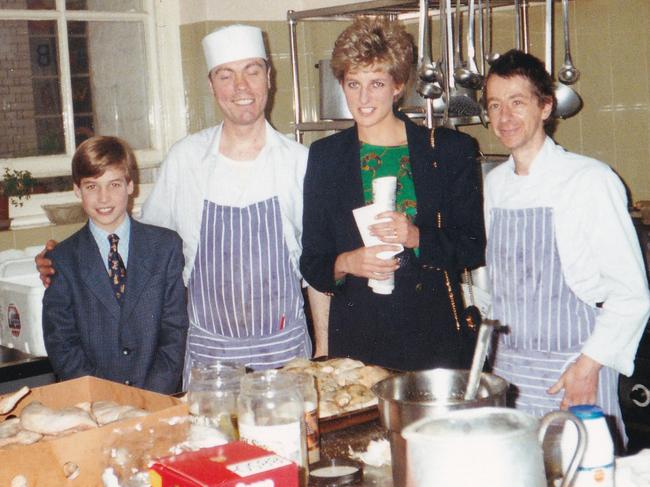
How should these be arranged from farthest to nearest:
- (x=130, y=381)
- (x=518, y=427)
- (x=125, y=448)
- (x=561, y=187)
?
(x=130, y=381)
(x=561, y=187)
(x=125, y=448)
(x=518, y=427)

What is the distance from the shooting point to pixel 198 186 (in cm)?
253

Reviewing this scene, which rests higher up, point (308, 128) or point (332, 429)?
point (308, 128)

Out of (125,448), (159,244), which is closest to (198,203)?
(159,244)

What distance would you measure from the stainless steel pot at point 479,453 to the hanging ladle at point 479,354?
0.18 m

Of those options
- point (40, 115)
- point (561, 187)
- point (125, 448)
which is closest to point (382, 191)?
point (561, 187)

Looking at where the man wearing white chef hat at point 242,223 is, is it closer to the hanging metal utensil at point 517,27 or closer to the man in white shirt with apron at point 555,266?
the man in white shirt with apron at point 555,266

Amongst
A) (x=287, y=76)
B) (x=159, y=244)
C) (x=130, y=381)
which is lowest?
(x=130, y=381)

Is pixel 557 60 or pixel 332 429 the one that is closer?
pixel 332 429

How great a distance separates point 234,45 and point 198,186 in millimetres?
417

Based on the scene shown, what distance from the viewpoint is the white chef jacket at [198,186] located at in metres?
2.49

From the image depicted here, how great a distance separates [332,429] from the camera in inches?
65.1

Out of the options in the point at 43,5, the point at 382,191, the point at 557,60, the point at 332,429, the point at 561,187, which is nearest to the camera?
the point at 332,429

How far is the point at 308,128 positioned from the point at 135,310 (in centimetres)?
155

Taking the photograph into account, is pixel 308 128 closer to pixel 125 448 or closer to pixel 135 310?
pixel 135 310
